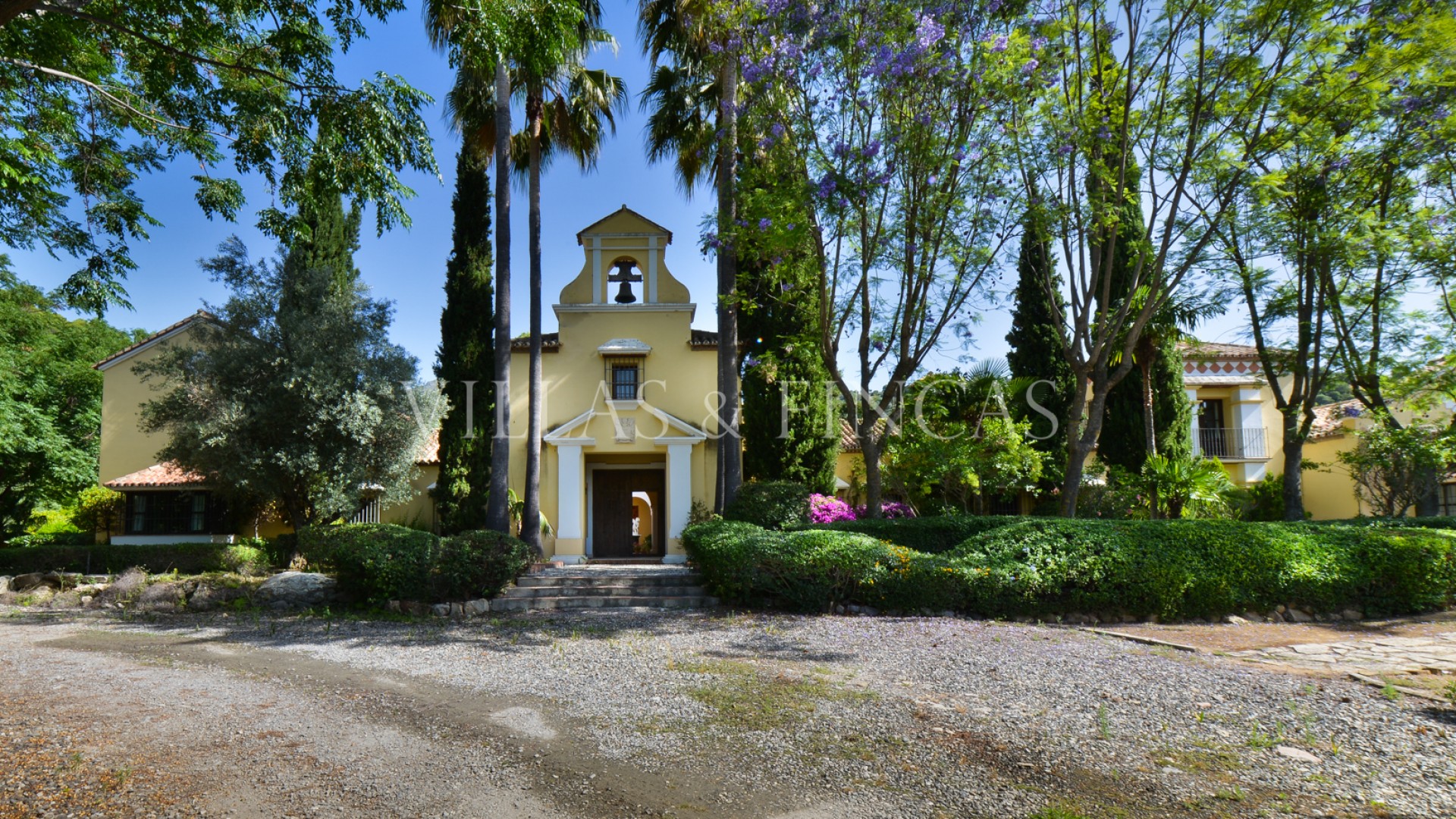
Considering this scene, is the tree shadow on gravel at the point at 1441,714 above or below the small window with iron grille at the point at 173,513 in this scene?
below

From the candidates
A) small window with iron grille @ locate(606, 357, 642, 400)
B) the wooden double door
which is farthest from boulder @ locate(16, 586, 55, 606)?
small window with iron grille @ locate(606, 357, 642, 400)

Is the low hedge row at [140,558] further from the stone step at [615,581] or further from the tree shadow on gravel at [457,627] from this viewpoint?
the stone step at [615,581]

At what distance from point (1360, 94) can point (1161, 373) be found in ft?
29.8

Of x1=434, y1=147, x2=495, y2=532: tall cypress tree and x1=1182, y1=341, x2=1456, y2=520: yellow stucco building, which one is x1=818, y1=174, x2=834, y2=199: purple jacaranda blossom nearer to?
x1=434, y1=147, x2=495, y2=532: tall cypress tree

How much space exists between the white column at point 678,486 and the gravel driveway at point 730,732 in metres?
8.67

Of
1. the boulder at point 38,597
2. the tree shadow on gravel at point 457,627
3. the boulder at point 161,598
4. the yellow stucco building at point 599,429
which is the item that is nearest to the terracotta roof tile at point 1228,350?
the yellow stucco building at point 599,429

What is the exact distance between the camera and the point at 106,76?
7.36 m

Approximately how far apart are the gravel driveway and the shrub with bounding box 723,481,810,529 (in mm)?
4953

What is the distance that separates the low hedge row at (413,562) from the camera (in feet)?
36.2

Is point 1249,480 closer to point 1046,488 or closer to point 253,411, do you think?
point 1046,488

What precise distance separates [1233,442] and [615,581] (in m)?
19.1

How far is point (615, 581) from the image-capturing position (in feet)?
40.2

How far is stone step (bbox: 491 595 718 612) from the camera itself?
1116cm

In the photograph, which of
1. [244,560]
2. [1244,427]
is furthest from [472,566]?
[1244,427]
